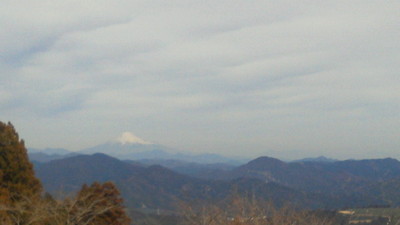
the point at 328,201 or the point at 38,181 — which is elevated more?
the point at 38,181

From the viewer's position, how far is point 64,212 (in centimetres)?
2477

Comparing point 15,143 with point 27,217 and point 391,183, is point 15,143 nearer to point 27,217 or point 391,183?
point 27,217

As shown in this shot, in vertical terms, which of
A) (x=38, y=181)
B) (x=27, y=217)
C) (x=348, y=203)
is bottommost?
(x=348, y=203)

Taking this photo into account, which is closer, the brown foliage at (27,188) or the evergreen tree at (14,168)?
the brown foliage at (27,188)

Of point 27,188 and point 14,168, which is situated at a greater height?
point 14,168

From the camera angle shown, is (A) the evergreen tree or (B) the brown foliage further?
(A) the evergreen tree

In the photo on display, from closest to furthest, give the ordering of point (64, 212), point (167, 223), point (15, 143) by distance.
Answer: point (64, 212) → point (15, 143) → point (167, 223)

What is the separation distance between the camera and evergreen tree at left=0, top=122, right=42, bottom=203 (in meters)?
27.7

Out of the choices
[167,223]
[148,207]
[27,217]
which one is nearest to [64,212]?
[27,217]

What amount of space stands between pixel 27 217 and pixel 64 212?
2.39 m

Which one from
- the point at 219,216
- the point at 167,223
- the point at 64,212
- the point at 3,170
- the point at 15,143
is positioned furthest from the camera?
the point at 167,223

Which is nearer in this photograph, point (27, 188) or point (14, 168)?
point (27, 188)

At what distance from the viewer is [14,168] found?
94.9 ft

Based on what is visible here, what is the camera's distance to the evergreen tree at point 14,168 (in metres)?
27.7
